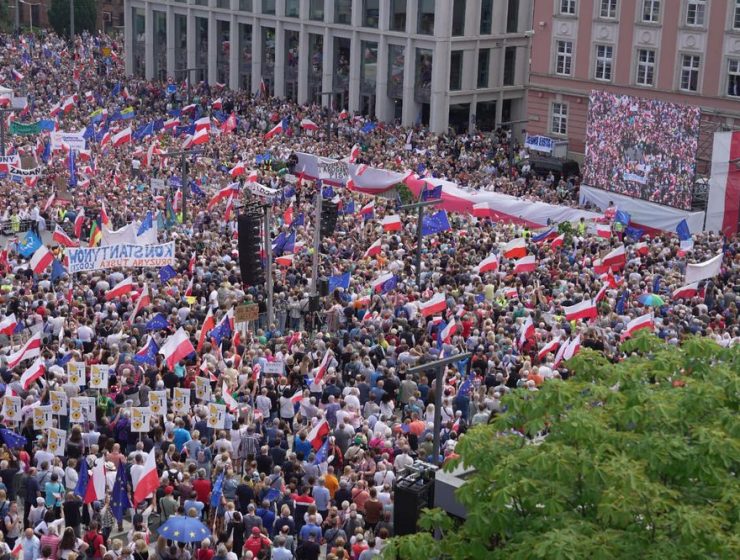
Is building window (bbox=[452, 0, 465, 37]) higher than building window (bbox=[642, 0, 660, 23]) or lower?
lower

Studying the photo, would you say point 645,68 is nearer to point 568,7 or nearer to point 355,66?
point 568,7

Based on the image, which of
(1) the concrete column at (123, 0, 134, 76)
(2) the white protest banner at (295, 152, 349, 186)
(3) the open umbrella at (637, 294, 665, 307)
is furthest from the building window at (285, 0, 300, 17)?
(3) the open umbrella at (637, 294, 665, 307)

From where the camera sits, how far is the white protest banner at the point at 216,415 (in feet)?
70.7

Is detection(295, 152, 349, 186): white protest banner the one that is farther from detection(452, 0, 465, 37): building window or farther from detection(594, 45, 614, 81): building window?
detection(452, 0, 465, 37): building window

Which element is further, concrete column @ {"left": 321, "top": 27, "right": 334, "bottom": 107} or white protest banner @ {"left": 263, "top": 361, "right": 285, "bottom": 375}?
concrete column @ {"left": 321, "top": 27, "right": 334, "bottom": 107}

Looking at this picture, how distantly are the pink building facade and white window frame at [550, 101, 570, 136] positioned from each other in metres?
0.04

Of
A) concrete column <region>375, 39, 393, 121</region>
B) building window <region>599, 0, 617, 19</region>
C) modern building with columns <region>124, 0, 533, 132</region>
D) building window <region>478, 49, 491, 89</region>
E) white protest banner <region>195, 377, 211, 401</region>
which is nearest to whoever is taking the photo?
white protest banner <region>195, 377, 211, 401</region>

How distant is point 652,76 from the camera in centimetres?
5347

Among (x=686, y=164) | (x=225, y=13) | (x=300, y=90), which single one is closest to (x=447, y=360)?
(x=686, y=164)

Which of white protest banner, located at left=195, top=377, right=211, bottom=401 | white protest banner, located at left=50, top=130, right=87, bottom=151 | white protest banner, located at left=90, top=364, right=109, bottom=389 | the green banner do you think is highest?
white protest banner, located at left=90, top=364, right=109, bottom=389

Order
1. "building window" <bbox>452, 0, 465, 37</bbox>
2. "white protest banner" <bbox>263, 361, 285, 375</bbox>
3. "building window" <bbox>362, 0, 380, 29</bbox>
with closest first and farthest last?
1. "white protest banner" <bbox>263, 361, 285, 375</bbox>
2. "building window" <bbox>452, 0, 465, 37</bbox>
3. "building window" <bbox>362, 0, 380, 29</bbox>

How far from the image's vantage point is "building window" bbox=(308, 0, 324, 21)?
68.9 m

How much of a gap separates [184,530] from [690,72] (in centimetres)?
3921

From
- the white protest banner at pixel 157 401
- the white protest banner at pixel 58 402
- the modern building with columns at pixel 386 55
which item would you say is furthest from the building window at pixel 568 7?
the white protest banner at pixel 58 402
